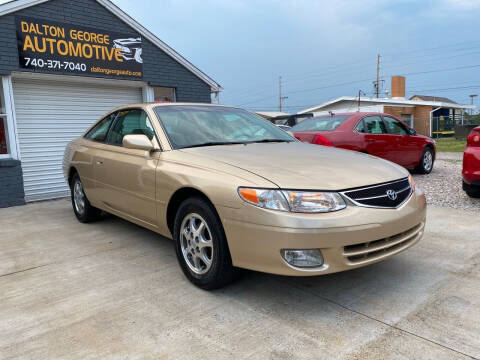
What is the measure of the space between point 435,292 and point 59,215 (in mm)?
5326

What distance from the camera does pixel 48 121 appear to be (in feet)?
26.9

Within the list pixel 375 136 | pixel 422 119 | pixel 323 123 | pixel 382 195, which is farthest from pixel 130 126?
pixel 422 119

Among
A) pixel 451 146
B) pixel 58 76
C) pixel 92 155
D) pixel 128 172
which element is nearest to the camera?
pixel 128 172

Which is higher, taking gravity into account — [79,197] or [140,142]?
[140,142]

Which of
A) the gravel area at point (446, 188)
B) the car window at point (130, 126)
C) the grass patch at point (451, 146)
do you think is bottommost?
the grass patch at point (451, 146)

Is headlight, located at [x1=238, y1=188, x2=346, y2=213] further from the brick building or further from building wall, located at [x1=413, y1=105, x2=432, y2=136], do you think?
building wall, located at [x1=413, y1=105, x2=432, y2=136]

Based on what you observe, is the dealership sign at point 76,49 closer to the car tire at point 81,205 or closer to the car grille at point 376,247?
the car tire at point 81,205

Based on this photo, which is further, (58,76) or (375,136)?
(58,76)

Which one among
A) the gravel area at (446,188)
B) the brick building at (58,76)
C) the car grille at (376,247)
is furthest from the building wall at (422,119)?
the car grille at (376,247)

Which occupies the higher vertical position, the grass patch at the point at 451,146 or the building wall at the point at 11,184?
the building wall at the point at 11,184

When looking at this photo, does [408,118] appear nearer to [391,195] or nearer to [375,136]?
[375,136]

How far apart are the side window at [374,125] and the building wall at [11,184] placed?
21.7ft

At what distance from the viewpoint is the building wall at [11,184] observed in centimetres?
701

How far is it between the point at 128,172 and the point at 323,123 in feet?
16.1
